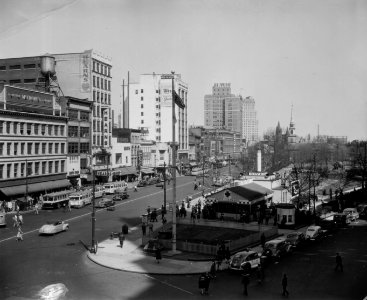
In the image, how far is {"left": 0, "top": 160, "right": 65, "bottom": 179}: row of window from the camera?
5522 centimetres

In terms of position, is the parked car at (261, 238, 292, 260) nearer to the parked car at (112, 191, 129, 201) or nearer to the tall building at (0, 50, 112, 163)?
the parked car at (112, 191, 129, 201)

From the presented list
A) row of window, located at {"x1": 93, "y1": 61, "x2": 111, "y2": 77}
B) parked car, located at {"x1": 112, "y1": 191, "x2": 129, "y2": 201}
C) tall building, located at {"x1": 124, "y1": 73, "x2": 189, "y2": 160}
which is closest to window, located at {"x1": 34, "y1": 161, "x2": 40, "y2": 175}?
parked car, located at {"x1": 112, "y1": 191, "x2": 129, "y2": 201}

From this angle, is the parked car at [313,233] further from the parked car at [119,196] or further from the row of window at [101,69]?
the row of window at [101,69]

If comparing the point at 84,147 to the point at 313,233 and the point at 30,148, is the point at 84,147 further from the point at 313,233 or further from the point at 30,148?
the point at 313,233

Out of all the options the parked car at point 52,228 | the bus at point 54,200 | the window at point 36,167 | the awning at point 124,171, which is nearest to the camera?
the parked car at point 52,228

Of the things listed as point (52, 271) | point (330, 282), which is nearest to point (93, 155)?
point (52, 271)

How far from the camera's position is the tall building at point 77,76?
8094 cm

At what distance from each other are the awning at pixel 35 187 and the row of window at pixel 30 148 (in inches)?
164

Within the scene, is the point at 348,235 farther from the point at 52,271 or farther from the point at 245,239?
the point at 52,271

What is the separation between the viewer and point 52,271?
25.2m

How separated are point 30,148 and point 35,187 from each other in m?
5.30

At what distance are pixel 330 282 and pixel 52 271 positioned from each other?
14.8 meters

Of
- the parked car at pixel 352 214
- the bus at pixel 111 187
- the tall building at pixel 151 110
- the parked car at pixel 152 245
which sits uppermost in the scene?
the tall building at pixel 151 110

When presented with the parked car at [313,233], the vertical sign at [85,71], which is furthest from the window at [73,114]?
the parked car at [313,233]
